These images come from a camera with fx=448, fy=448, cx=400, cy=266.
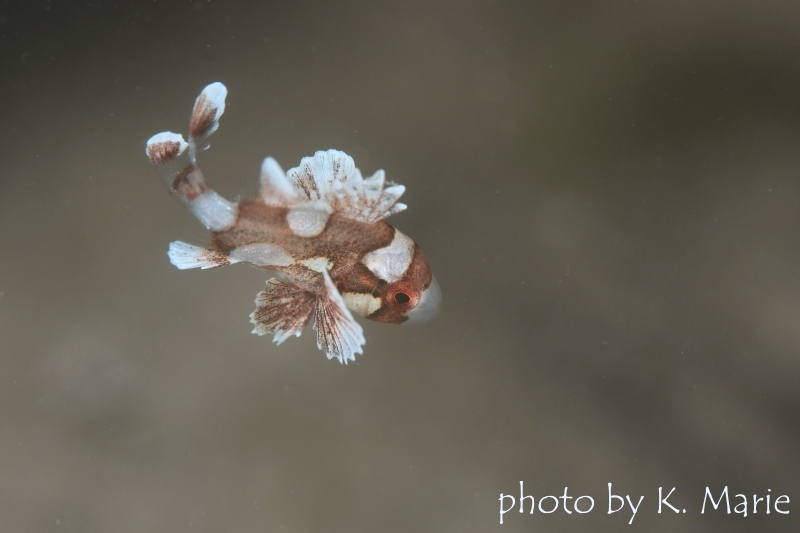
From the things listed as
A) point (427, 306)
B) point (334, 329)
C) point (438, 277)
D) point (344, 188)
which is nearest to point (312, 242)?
point (344, 188)

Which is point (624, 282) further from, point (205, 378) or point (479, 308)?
point (205, 378)

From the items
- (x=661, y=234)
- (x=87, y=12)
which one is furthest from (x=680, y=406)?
(x=87, y=12)

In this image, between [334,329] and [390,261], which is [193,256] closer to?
[334,329]

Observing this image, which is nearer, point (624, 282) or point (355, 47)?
point (624, 282)

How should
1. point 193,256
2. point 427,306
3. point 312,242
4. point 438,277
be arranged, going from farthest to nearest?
1. point 438,277
2. point 427,306
3. point 193,256
4. point 312,242

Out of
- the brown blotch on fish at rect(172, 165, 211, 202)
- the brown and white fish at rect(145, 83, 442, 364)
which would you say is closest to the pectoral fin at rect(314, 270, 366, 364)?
the brown and white fish at rect(145, 83, 442, 364)

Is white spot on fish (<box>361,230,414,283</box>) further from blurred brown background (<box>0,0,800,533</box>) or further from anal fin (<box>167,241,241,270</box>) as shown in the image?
anal fin (<box>167,241,241,270</box>)
